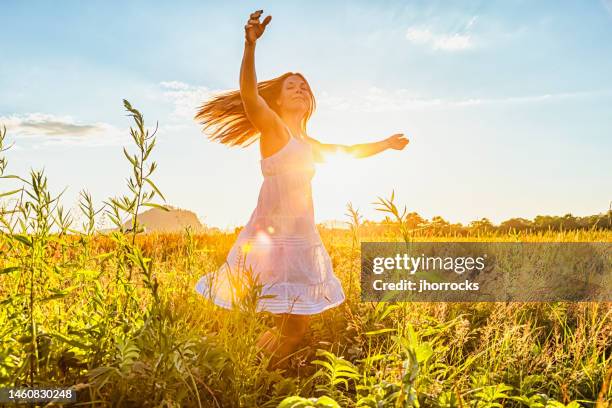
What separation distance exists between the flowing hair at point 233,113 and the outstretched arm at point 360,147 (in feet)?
1.53

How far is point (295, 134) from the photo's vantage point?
3.68m

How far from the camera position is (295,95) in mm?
3766

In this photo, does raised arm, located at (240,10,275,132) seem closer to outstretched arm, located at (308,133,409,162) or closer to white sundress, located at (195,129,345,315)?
white sundress, located at (195,129,345,315)

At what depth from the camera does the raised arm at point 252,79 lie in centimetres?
289

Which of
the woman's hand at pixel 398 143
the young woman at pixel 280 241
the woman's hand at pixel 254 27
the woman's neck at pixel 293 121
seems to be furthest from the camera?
the woman's hand at pixel 398 143

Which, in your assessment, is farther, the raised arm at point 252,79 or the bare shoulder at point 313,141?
the bare shoulder at point 313,141

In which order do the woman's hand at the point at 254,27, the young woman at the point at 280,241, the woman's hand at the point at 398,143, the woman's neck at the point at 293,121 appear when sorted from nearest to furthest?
the woman's hand at the point at 254,27 → the young woman at the point at 280,241 → the woman's neck at the point at 293,121 → the woman's hand at the point at 398,143

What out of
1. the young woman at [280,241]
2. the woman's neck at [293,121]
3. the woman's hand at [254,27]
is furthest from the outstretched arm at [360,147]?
the woman's hand at [254,27]

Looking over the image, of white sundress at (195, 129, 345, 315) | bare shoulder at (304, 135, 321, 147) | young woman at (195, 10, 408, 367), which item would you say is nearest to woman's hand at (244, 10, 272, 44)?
young woman at (195, 10, 408, 367)

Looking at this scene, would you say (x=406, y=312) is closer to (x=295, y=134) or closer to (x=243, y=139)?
(x=295, y=134)

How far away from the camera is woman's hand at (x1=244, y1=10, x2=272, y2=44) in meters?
2.88

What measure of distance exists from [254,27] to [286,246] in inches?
52.4

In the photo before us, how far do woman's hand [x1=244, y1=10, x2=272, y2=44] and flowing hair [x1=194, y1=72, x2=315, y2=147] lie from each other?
39.7 inches

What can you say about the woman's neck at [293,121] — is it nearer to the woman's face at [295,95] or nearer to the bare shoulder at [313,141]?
the woman's face at [295,95]
